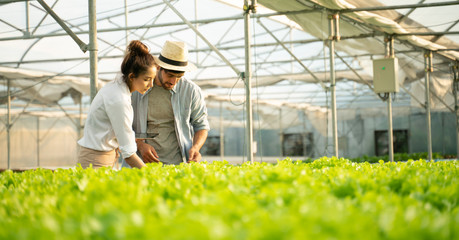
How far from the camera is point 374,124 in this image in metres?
16.0

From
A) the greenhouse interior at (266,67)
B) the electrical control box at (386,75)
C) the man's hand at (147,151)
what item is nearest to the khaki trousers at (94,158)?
the man's hand at (147,151)

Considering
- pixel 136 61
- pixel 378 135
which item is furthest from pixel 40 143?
pixel 136 61

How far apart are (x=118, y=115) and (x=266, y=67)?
12487 mm

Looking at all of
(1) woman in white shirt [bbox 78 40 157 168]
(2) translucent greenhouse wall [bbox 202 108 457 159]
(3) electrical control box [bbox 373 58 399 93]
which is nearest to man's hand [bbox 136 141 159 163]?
(1) woman in white shirt [bbox 78 40 157 168]

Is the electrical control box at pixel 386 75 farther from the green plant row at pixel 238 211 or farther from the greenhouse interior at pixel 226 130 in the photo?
the green plant row at pixel 238 211

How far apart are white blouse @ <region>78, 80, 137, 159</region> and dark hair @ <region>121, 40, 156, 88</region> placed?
0.29 feet

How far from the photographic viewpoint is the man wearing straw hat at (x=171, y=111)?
3.26m

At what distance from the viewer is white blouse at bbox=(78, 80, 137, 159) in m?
2.62

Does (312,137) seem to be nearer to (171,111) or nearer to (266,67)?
(266,67)

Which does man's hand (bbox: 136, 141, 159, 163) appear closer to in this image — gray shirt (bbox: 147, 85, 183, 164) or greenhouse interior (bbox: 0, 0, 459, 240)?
greenhouse interior (bbox: 0, 0, 459, 240)

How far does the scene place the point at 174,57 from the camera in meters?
3.22

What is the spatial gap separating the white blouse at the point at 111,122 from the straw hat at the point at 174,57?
0.47 meters

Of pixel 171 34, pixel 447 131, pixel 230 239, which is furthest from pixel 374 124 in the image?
pixel 230 239

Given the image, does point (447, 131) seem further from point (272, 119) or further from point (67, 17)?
point (67, 17)
